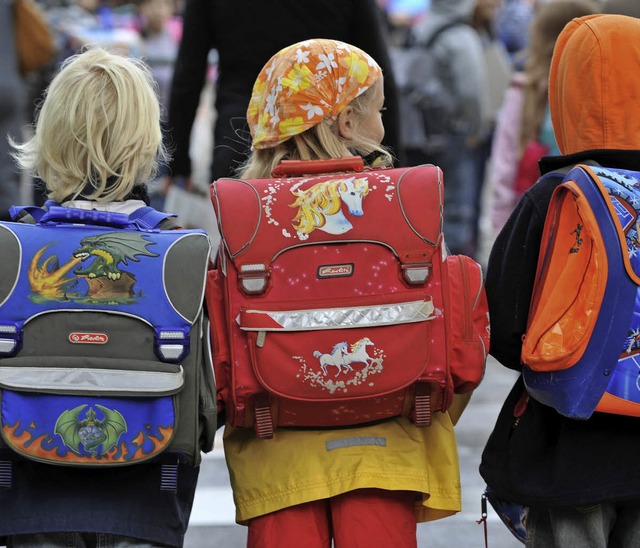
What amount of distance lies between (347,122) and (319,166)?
0.26 meters

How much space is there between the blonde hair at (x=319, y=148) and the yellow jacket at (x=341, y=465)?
2.29ft

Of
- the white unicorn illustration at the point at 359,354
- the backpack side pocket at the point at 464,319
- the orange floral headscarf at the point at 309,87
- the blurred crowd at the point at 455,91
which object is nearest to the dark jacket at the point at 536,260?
the backpack side pocket at the point at 464,319

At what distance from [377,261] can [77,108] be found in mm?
819

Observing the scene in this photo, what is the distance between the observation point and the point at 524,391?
341cm

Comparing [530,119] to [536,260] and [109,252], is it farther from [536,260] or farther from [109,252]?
[109,252]

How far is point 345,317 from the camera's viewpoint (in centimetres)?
314

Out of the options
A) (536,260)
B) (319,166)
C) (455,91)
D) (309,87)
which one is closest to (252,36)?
(309,87)

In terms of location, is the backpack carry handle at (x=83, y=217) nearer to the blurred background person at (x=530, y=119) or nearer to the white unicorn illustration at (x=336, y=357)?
the white unicorn illustration at (x=336, y=357)

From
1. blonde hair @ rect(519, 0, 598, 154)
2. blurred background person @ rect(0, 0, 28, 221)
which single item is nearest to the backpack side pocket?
blonde hair @ rect(519, 0, 598, 154)

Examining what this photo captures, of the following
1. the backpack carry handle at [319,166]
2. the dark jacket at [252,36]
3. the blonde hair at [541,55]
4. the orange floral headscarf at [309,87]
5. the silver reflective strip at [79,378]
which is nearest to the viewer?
the silver reflective strip at [79,378]

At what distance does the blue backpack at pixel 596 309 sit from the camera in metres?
3.07

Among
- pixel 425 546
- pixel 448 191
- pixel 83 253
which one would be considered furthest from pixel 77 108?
pixel 448 191

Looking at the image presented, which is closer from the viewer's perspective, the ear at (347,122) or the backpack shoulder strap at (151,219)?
the backpack shoulder strap at (151,219)

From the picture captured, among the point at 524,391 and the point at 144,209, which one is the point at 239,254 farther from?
the point at 524,391
